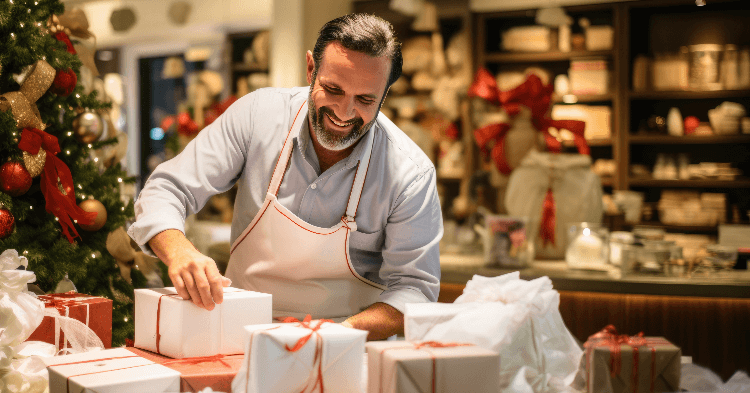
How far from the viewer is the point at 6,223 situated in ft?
5.28

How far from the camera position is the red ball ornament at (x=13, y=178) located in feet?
5.41

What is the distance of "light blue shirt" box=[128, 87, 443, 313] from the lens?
167cm

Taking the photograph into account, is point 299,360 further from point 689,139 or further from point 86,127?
point 689,139

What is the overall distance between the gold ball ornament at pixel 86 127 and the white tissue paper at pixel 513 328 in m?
1.25

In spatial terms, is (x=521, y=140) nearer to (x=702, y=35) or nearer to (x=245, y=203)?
(x=245, y=203)

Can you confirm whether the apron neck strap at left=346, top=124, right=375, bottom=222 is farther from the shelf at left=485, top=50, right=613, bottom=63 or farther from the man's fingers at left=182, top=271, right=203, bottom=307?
the shelf at left=485, top=50, right=613, bottom=63

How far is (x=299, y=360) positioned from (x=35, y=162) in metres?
1.12

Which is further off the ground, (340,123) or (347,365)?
(340,123)

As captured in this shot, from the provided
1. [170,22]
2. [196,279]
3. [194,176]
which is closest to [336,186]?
[194,176]

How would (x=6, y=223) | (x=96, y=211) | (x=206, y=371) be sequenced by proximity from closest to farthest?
(x=206, y=371), (x=6, y=223), (x=96, y=211)

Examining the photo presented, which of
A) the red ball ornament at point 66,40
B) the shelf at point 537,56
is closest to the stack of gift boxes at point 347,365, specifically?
the red ball ornament at point 66,40

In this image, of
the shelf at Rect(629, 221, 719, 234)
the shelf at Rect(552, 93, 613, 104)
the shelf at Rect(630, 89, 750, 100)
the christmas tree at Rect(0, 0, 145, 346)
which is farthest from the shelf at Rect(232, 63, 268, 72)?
the christmas tree at Rect(0, 0, 145, 346)

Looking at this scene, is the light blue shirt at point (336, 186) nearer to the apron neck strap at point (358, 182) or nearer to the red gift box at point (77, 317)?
the apron neck strap at point (358, 182)

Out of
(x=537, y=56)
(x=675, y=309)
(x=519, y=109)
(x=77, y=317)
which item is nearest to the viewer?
(x=77, y=317)
